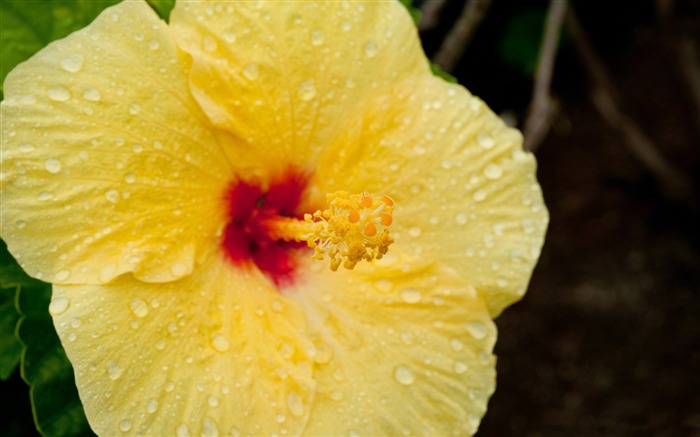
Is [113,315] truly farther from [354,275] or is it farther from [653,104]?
[653,104]

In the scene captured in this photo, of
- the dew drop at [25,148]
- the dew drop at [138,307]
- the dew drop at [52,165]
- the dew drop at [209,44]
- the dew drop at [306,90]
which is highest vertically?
the dew drop at [209,44]

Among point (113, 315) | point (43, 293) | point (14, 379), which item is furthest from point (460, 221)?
point (14, 379)

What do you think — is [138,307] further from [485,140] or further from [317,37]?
[485,140]

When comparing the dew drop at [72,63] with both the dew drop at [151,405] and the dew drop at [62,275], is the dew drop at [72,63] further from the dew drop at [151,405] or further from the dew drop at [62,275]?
the dew drop at [151,405]

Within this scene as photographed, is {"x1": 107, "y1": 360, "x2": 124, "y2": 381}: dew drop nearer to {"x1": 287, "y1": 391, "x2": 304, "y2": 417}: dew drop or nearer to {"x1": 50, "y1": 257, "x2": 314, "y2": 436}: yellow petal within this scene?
{"x1": 50, "y1": 257, "x2": 314, "y2": 436}: yellow petal

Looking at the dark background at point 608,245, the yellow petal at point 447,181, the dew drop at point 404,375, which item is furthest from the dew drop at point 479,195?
the dark background at point 608,245

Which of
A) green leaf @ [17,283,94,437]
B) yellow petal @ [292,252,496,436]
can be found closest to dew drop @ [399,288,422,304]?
yellow petal @ [292,252,496,436]
